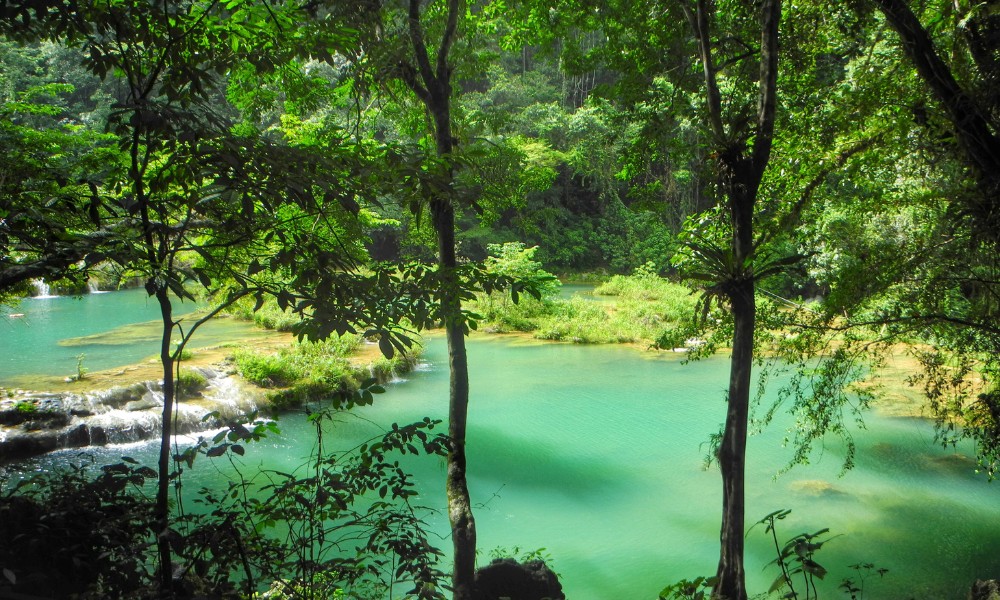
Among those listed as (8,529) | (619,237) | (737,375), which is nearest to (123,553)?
(8,529)

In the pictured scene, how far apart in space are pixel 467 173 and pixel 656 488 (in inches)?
176

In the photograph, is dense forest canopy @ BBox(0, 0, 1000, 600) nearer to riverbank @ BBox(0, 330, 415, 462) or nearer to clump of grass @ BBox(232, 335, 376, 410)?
riverbank @ BBox(0, 330, 415, 462)

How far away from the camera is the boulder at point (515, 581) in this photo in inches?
201

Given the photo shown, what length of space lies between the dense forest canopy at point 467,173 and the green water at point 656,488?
5.65ft

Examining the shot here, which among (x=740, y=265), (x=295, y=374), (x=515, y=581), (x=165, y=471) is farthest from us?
(x=295, y=374)

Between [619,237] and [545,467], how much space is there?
19.8 m

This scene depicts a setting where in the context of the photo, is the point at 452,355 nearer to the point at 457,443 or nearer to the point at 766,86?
the point at 457,443

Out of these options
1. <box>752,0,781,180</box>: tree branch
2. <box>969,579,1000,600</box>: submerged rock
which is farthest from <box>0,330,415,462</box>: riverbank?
<box>969,579,1000,600</box>: submerged rock

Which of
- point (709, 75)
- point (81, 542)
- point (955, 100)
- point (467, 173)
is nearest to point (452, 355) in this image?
point (467, 173)

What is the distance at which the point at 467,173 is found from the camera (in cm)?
560

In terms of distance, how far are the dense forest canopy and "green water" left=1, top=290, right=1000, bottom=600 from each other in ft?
5.65

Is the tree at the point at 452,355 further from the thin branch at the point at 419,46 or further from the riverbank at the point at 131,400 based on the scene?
the riverbank at the point at 131,400

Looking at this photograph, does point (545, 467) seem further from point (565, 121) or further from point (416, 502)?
point (565, 121)

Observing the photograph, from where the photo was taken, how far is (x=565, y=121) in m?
24.2
